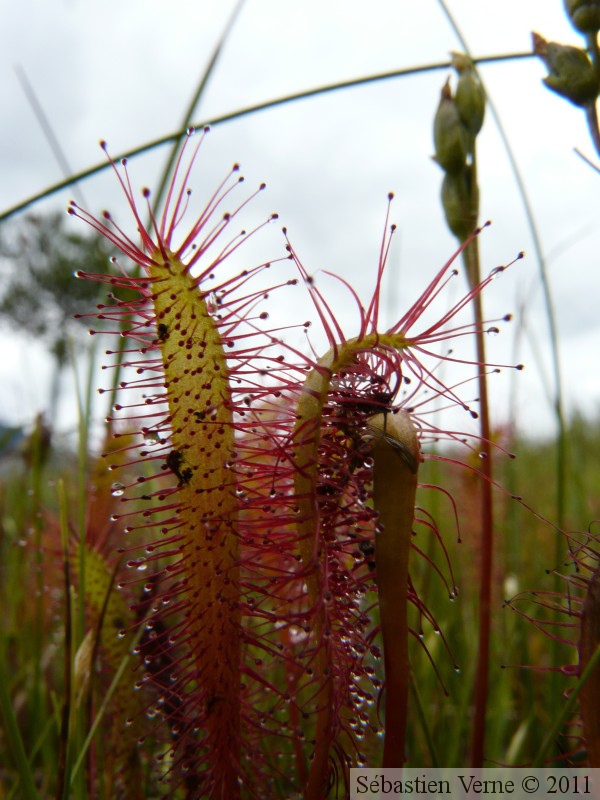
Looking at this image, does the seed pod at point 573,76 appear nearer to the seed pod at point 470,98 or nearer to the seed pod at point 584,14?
the seed pod at point 584,14

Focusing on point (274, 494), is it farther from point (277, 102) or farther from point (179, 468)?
point (277, 102)

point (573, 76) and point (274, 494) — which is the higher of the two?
point (573, 76)

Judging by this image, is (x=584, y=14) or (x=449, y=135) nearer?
(x=584, y=14)

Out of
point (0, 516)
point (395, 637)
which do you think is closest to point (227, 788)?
point (395, 637)

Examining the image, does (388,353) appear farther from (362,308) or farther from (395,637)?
(395,637)

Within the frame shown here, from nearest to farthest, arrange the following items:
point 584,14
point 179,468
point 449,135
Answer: point 179,468 < point 584,14 < point 449,135

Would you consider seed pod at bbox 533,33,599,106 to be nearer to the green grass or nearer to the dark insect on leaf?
the green grass

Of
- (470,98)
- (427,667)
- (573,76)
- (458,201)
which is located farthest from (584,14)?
(427,667)
